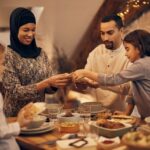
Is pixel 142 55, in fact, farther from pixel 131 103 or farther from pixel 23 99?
pixel 23 99

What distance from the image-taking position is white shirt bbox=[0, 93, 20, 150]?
200cm

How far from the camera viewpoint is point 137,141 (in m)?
1.68

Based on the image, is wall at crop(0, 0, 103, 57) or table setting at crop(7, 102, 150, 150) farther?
wall at crop(0, 0, 103, 57)

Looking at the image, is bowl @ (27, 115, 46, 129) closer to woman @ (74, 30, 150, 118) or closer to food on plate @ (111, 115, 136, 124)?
food on plate @ (111, 115, 136, 124)

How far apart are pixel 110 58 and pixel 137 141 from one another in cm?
170

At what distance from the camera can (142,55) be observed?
268cm

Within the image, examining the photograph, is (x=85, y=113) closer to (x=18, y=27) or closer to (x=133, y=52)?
(x=133, y=52)

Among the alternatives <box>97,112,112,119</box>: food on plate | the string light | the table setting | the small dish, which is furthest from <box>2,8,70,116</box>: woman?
the string light

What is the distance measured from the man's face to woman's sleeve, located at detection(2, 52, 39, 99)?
31.0 inches

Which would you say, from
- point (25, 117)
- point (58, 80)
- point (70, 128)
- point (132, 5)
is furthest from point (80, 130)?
point (132, 5)

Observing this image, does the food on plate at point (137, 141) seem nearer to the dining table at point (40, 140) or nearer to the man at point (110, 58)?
the dining table at point (40, 140)

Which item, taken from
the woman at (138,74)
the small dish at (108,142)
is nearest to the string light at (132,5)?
the woman at (138,74)

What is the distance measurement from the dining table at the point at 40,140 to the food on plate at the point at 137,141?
46cm

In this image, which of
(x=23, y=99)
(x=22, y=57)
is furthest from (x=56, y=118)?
(x=22, y=57)
